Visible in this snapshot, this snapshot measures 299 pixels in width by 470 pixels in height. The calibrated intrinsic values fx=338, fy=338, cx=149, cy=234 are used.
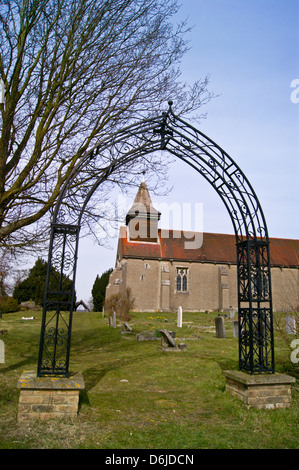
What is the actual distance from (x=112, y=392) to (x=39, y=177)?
5231 mm

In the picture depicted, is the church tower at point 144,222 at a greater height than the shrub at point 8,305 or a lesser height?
greater

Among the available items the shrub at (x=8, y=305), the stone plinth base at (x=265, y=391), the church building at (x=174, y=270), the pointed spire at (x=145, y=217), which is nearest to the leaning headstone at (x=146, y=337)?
the stone plinth base at (x=265, y=391)

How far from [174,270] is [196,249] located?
11.8 feet

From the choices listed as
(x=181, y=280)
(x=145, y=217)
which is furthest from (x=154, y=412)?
(x=145, y=217)

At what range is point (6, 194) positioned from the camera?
7.56 metres

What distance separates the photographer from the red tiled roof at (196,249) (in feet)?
109

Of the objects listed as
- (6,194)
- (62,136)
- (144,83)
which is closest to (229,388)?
(6,194)

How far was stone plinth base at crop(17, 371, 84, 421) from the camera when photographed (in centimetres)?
487

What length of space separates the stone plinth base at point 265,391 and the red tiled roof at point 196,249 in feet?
88.3

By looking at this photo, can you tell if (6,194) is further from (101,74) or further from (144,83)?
(144,83)

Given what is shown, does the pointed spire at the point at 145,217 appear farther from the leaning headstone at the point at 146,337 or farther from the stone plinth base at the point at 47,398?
the stone plinth base at the point at 47,398

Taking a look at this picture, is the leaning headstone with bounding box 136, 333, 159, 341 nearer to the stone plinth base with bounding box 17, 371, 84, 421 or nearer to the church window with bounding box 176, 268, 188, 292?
the stone plinth base with bounding box 17, 371, 84, 421

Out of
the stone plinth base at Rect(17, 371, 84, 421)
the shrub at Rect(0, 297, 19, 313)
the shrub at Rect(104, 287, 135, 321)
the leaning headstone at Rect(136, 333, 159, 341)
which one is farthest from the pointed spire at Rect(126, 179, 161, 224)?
the stone plinth base at Rect(17, 371, 84, 421)

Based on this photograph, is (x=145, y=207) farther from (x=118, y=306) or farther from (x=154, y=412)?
(x=154, y=412)
